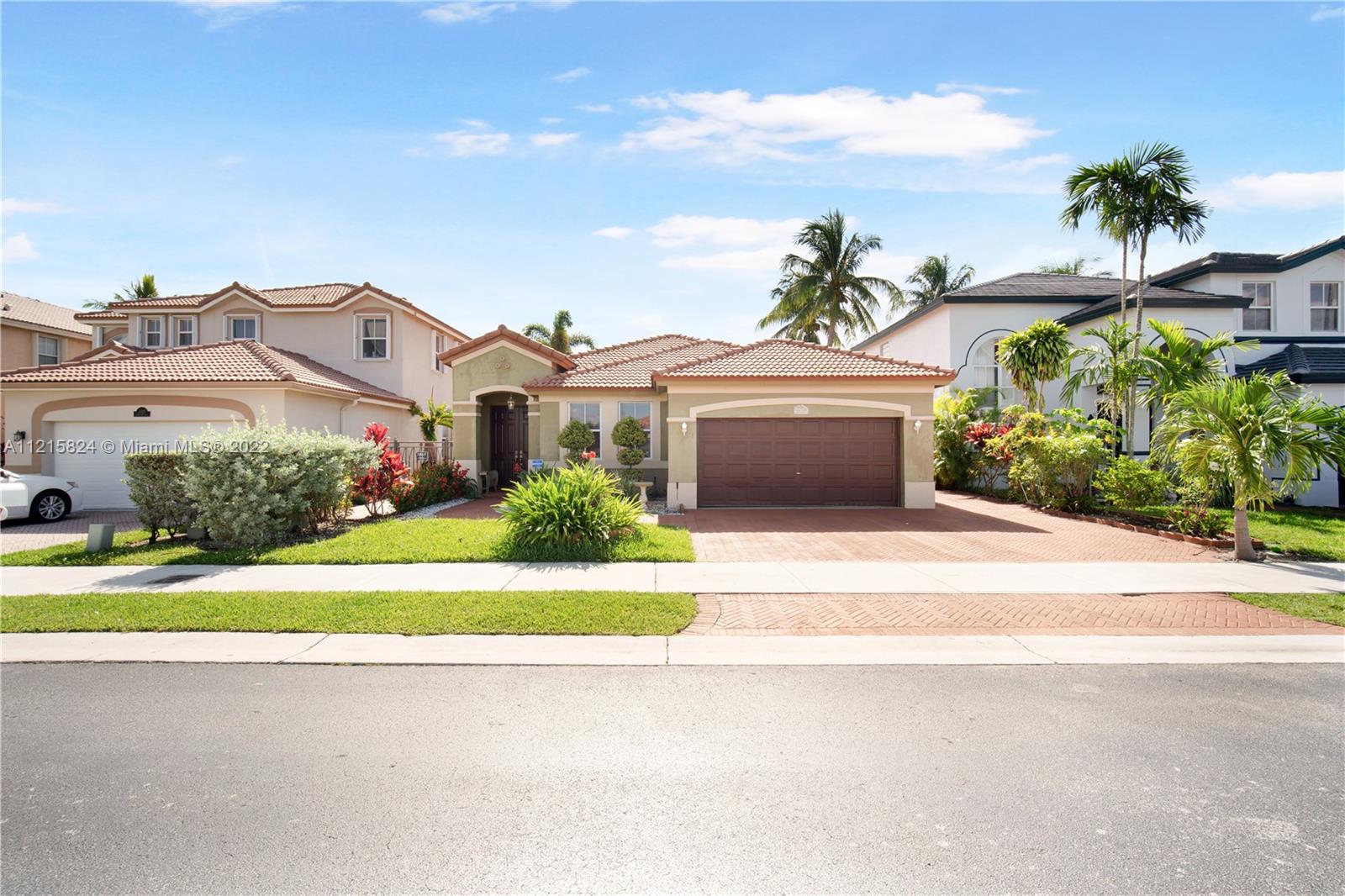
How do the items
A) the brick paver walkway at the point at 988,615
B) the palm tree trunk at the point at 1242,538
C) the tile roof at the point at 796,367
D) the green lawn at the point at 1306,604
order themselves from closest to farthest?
the brick paver walkway at the point at 988,615
the green lawn at the point at 1306,604
the palm tree trunk at the point at 1242,538
the tile roof at the point at 796,367

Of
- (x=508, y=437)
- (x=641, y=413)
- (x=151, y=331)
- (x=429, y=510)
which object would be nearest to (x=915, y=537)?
(x=641, y=413)

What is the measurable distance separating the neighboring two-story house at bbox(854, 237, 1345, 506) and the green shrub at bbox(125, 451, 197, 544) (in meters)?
22.4

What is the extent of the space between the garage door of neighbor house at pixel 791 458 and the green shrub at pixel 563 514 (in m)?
6.26

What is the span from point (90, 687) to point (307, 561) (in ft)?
16.3

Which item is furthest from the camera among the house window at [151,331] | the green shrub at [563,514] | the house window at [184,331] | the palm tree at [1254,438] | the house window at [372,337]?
the house window at [151,331]

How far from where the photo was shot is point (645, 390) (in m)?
19.6

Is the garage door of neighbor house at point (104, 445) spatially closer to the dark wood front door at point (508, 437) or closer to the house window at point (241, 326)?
the house window at point (241, 326)

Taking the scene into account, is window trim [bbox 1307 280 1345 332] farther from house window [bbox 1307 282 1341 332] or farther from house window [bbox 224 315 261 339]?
house window [bbox 224 315 261 339]

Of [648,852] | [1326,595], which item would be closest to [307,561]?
[648,852]

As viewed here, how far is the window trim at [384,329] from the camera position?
23328 mm

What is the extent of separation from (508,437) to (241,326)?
10.6m

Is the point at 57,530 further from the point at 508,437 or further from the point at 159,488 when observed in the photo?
the point at 508,437

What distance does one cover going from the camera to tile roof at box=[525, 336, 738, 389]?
1958cm

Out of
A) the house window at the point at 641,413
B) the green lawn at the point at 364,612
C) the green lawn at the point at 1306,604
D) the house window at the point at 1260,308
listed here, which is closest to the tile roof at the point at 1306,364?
the house window at the point at 1260,308
